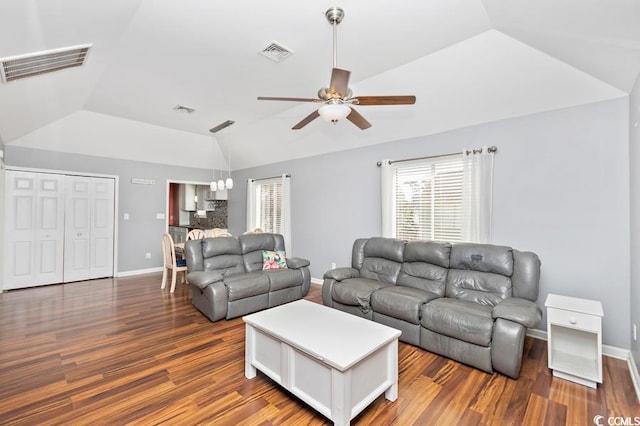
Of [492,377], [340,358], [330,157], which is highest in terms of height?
[330,157]

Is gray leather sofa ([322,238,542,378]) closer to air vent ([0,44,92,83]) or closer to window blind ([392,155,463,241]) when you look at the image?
window blind ([392,155,463,241])

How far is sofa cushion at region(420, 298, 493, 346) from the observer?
7.95ft

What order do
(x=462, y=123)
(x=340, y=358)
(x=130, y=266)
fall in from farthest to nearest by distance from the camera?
(x=130, y=266) < (x=462, y=123) < (x=340, y=358)

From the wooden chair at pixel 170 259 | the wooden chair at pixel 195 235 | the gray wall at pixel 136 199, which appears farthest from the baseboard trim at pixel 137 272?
the wooden chair at pixel 195 235

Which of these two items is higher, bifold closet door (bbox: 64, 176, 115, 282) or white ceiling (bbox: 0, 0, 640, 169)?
white ceiling (bbox: 0, 0, 640, 169)

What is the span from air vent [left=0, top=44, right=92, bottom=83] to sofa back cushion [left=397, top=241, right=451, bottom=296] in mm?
4017

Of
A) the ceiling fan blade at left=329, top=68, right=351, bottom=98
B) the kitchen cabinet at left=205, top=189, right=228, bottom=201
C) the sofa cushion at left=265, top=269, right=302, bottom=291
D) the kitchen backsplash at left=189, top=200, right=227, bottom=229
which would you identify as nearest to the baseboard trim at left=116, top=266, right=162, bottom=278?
the kitchen backsplash at left=189, top=200, right=227, bottom=229

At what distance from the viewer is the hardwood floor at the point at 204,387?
6.24 feet

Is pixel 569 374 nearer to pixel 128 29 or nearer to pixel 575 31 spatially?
pixel 575 31

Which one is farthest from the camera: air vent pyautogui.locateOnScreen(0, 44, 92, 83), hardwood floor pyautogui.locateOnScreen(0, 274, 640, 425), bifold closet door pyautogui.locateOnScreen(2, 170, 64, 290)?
bifold closet door pyautogui.locateOnScreen(2, 170, 64, 290)

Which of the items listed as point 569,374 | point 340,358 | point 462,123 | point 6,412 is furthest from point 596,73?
point 6,412

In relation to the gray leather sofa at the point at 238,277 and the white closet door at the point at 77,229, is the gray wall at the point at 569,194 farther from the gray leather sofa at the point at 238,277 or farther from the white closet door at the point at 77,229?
the white closet door at the point at 77,229

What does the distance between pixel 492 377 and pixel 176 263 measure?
4683mm

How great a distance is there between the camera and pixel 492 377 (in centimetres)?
237
